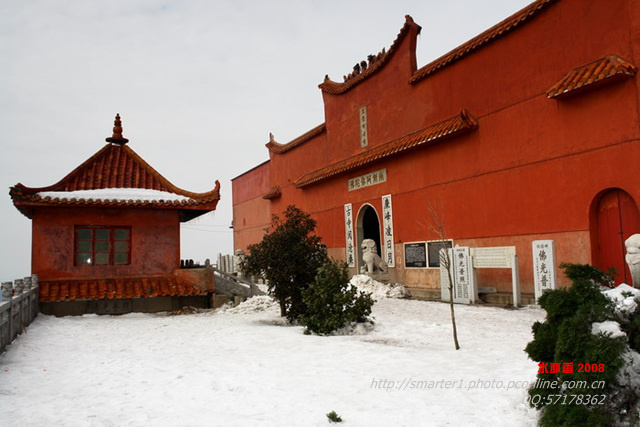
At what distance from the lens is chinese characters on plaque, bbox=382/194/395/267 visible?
49.6ft

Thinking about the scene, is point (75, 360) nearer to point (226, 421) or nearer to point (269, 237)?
point (226, 421)

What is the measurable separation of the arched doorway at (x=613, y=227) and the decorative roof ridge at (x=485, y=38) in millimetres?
4406

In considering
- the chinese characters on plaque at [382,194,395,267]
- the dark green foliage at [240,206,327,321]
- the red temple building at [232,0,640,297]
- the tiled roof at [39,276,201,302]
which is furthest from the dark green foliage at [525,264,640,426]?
the chinese characters on plaque at [382,194,395,267]

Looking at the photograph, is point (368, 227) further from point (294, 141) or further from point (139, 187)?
point (139, 187)

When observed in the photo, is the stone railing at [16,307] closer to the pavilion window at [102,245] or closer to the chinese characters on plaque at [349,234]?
the pavilion window at [102,245]

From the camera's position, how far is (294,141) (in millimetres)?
21344

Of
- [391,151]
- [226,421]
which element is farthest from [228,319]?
[391,151]

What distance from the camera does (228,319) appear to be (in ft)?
33.2

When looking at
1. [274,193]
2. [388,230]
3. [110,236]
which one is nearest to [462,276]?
[388,230]

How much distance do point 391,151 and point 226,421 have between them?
11421mm

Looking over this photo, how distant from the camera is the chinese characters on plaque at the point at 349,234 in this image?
56.5 feet

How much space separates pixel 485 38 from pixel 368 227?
1008cm

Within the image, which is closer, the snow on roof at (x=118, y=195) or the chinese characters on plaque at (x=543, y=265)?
the chinese characters on plaque at (x=543, y=265)

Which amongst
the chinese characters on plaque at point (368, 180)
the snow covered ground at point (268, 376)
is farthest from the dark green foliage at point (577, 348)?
the chinese characters on plaque at point (368, 180)
